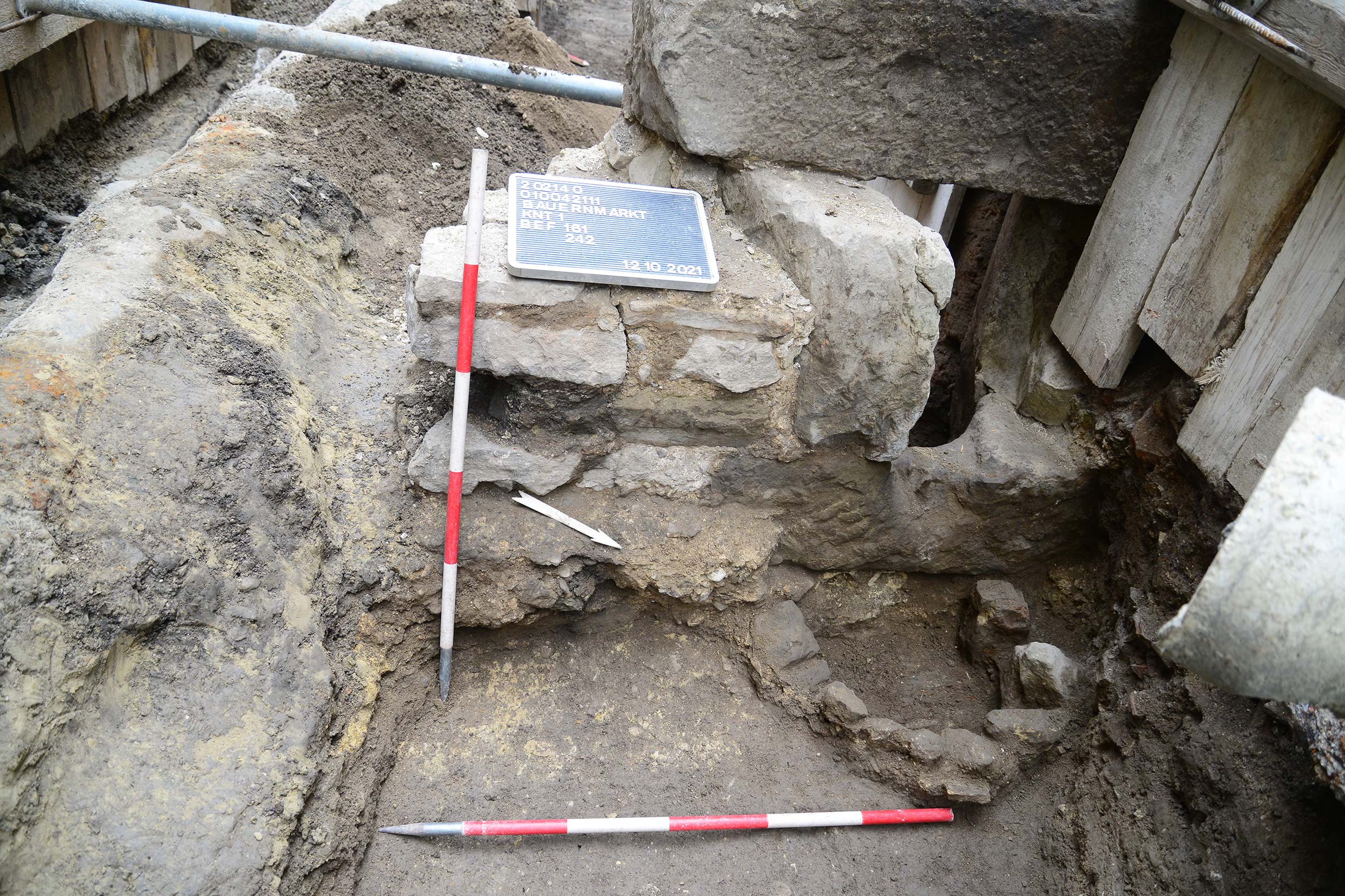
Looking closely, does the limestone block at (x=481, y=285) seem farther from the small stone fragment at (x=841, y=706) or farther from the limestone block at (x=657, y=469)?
the small stone fragment at (x=841, y=706)

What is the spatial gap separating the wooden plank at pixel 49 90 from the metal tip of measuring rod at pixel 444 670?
275 cm

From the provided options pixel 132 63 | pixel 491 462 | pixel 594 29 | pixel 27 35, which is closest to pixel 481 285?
pixel 491 462

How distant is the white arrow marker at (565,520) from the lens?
8.42 ft

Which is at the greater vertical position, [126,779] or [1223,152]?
[1223,152]

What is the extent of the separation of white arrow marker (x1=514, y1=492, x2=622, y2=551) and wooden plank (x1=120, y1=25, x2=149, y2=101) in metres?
3.23

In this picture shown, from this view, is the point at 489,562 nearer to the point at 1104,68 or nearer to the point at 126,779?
the point at 126,779

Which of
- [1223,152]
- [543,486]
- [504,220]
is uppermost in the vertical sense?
[1223,152]

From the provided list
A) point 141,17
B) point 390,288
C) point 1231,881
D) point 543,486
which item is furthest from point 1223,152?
point 141,17

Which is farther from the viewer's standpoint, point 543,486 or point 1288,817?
point 543,486

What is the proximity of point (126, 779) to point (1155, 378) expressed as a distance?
302cm

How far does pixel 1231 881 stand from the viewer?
206cm

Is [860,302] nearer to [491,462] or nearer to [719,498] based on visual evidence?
[719,498]

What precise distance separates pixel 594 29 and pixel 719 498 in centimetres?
600

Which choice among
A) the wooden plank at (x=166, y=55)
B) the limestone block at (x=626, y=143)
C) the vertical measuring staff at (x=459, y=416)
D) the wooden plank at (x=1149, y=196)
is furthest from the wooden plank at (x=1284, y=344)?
the wooden plank at (x=166, y=55)
